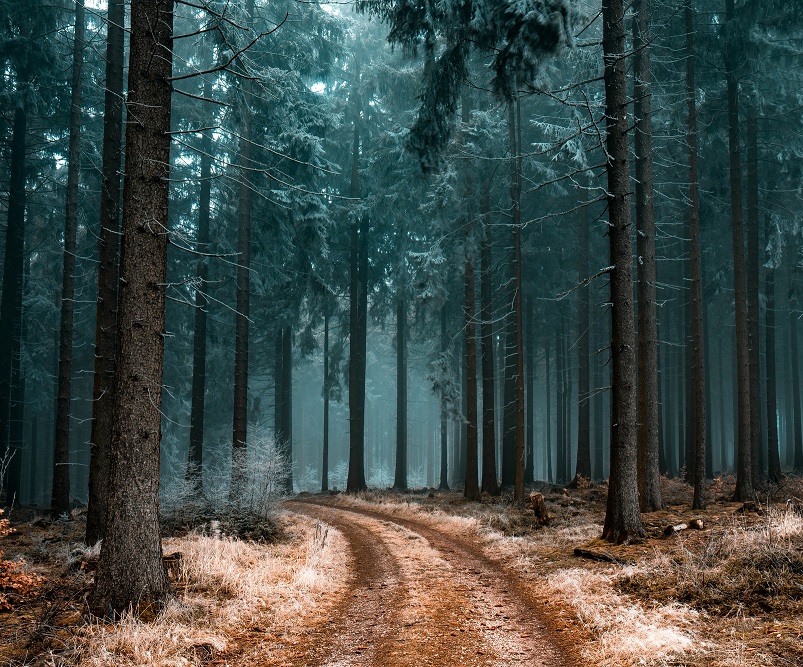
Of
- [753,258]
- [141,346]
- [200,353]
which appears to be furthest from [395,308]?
[141,346]

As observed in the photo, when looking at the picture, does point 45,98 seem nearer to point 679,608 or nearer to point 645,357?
point 645,357

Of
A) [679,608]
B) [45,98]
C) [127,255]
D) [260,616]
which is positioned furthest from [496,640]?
[45,98]

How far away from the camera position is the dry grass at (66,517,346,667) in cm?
490

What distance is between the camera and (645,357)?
513 inches

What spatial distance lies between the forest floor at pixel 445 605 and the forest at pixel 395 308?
0.05 meters

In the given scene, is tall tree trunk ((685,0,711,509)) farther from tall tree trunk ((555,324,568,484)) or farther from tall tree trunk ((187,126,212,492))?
tall tree trunk ((187,126,212,492))

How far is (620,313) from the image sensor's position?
32.9 feet

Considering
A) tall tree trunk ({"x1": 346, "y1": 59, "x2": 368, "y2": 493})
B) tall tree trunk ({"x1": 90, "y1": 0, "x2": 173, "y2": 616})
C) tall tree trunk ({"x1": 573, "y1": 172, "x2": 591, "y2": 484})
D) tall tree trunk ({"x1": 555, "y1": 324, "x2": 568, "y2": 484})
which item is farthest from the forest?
tall tree trunk ({"x1": 555, "y1": 324, "x2": 568, "y2": 484})

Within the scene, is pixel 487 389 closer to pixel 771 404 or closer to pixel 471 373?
pixel 471 373

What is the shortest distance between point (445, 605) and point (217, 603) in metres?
2.76

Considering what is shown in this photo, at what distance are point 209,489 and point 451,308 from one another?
53.4 feet

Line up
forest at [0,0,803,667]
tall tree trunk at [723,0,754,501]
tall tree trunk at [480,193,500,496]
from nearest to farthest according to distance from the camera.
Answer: forest at [0,0,803,667], tall tree trunk at [723,0,754,501], tall tree trunk at [480,193,500,496]

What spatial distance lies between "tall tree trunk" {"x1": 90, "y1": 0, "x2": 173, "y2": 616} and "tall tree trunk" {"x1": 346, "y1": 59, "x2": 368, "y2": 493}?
706 inches

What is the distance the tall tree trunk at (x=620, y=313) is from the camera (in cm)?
969
